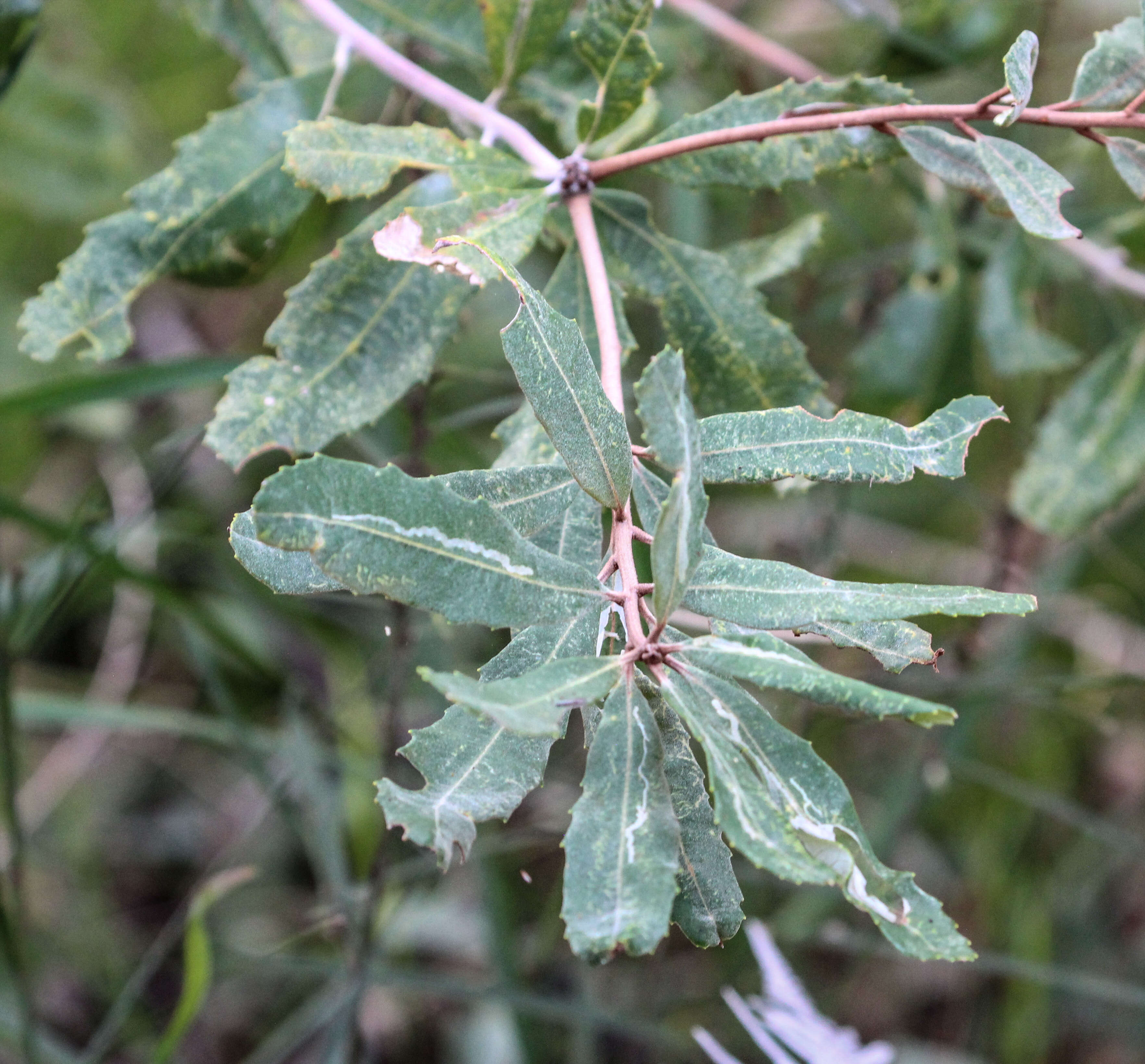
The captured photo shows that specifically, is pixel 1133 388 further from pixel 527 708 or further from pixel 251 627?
pixel 251 627

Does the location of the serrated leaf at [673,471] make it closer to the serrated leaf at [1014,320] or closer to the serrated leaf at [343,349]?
the serrated leaf at [343,349]

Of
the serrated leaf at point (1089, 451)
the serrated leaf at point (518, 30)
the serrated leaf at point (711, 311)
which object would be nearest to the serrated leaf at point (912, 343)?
the serrated leaf at point (1089, 451)

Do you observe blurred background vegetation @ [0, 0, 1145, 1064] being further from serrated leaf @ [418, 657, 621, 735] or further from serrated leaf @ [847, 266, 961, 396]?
serrated leaf @ [418, 657, 621, 735]

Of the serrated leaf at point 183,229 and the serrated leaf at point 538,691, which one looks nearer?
the serrated leaf at point 538,691

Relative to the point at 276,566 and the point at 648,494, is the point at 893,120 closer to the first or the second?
the point at 648,494

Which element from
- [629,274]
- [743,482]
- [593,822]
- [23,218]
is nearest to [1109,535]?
[629,274]

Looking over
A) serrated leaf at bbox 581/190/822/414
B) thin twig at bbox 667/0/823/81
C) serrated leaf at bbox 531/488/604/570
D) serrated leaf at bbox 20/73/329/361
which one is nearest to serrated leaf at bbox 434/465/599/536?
serrated leaf at bbox 531/488/604/570
